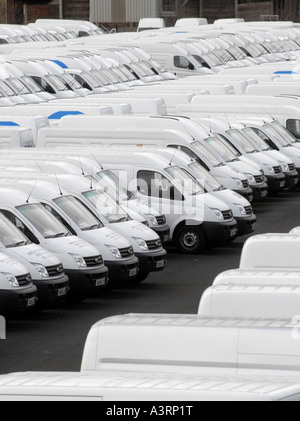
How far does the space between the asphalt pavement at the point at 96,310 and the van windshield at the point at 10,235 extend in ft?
3.56

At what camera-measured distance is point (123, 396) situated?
7.72m

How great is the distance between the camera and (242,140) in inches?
1291

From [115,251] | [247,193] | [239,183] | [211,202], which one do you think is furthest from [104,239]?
[247,193]

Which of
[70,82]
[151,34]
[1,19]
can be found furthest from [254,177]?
[1,19]

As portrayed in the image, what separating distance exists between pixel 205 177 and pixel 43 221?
665cm

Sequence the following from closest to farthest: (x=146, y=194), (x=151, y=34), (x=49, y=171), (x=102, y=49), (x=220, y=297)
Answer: (x=220, y=297), (x=49, y=171), (x=146, y=194), (x=102, y=49), (x=151, y=34)

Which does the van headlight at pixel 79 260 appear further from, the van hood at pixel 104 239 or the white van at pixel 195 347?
the white van at pixel 195 347

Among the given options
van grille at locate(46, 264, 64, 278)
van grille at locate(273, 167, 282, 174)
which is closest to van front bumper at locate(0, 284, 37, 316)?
van grille at locate(46, 264, 64, 278)

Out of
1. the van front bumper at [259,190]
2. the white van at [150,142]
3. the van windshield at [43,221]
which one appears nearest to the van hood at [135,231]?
the van windshield at [43,221]

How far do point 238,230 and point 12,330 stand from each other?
870 centimetres

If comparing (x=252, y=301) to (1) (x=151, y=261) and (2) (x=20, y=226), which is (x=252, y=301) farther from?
(1) (x=151, y=261)

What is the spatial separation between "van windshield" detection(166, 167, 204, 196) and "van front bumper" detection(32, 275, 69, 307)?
660 cm

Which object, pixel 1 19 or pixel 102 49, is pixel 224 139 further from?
pixel 1 19

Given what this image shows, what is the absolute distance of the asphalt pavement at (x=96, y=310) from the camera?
16766 millimetres
